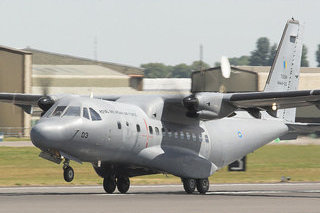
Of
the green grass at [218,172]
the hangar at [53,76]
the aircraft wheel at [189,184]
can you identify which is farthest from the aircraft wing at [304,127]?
the hangar at [53,76]

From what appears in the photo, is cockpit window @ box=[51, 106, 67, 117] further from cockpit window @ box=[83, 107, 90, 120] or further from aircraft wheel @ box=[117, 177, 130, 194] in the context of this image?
aircraft wheel @ box=[117, 177, 130, 194]

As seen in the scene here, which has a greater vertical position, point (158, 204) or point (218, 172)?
point (158, 204)

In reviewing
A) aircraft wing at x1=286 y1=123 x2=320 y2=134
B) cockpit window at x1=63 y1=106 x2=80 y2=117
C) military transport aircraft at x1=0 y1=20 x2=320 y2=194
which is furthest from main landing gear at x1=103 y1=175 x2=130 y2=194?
aircraft wing at x1=286 y1=123 x2=320 y2=134

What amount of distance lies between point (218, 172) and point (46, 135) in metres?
21.9

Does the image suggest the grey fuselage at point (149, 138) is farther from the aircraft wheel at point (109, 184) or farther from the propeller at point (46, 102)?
the propeller at point (46, 102)

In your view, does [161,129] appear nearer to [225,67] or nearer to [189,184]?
[189,184]

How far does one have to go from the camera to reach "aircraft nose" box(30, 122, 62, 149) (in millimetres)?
20625

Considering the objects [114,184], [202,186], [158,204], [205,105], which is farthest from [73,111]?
[202,186]

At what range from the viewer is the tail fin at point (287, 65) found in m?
30.2

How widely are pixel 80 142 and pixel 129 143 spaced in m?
2.28

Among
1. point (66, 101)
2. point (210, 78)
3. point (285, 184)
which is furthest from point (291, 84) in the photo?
point (66, 101)

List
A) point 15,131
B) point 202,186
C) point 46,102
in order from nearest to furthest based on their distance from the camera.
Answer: point 46,102
point 202,186
point 15,131

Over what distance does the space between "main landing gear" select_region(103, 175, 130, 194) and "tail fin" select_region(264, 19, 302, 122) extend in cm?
A: 838

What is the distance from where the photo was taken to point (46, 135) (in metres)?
20.6
